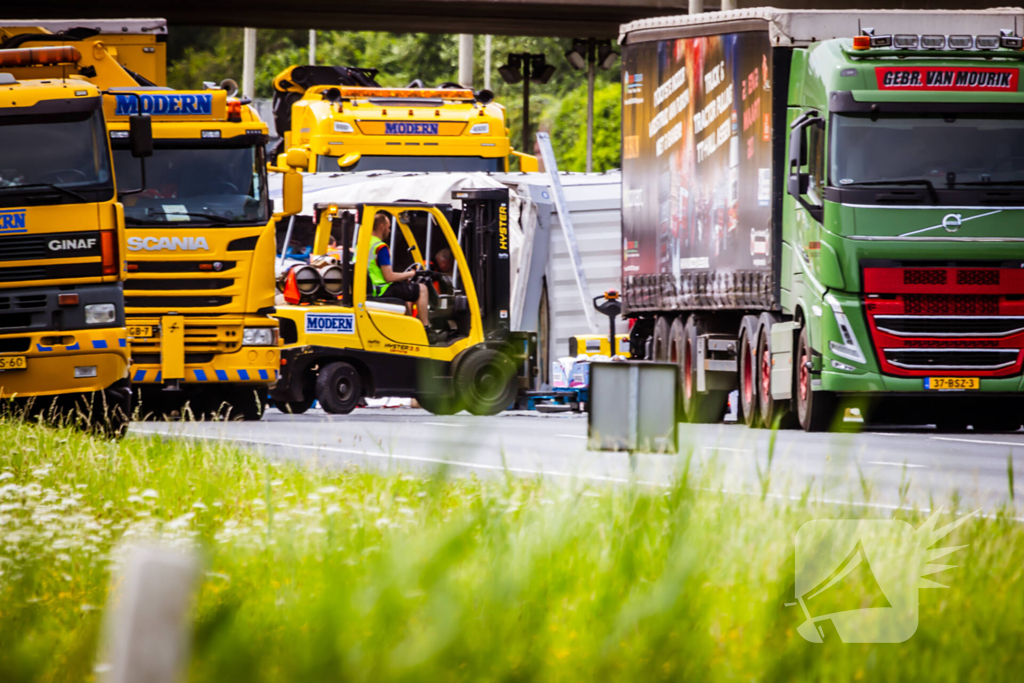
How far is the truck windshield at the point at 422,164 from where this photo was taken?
25.8 metres

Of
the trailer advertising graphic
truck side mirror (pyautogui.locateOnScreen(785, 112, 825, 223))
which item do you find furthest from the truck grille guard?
the trailer advertising graphic

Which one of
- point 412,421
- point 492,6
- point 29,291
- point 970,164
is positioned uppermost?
point 492,6

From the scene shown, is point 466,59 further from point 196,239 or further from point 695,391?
point 196,239

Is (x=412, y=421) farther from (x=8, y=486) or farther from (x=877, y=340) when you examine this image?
(x=8, y=486)

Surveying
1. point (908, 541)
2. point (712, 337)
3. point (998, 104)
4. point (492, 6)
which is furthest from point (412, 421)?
point (492, 6)

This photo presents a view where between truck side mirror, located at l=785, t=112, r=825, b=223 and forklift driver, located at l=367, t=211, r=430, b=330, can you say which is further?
forklift driver, located at l=367, t=211, r=430, b=330

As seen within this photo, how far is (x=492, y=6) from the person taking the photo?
37812 millimetres

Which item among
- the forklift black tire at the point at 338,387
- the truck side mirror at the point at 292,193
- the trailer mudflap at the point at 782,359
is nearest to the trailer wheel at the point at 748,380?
the trailer mudflap at the point at 782,359

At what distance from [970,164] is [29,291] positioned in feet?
27.8

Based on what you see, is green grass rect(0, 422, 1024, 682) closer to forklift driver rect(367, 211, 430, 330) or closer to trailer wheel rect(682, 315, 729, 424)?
trailer wheel rect(682, 315, 729, 424)

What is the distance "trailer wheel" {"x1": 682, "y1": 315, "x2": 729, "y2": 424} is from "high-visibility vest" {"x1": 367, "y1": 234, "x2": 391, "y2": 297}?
12.7ft

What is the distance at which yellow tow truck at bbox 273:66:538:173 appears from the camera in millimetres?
25797

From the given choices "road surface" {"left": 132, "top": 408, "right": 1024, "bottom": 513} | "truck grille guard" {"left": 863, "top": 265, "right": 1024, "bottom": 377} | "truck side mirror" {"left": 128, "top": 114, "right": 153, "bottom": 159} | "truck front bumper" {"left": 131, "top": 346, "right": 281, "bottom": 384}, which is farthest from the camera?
"truck front bumper" {"left": 131, "top": 346, "right": 281, "bottom": 384}

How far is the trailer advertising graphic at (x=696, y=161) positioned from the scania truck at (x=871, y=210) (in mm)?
39
